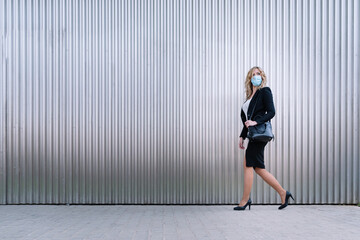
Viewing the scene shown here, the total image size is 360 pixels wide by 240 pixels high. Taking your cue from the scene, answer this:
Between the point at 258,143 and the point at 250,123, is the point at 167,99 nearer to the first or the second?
the point at 250,123

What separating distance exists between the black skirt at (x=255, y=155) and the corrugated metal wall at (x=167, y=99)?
481mm

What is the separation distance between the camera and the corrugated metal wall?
4.83 m

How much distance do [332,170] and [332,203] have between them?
454 millimetres

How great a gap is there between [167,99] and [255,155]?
1408mm

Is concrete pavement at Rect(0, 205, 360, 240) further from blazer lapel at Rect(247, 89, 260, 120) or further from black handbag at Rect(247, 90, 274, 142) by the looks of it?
blazer lapel at Rect(247, 89, 260, 120)

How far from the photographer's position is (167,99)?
16.0 ft

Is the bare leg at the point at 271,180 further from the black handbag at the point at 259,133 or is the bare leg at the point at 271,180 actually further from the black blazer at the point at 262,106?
the black blazer at the point at 262,106

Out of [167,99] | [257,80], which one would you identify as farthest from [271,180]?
[167,99]

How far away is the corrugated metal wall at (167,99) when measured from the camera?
4828 mm

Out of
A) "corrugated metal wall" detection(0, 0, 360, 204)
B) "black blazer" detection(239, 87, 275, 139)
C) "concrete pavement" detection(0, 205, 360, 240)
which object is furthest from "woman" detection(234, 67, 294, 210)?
"corrugated metal wall" detection(0, 0, 360, 204)

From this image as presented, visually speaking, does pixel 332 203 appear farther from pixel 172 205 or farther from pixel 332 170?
pixel 172 205

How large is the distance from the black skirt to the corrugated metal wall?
481mm

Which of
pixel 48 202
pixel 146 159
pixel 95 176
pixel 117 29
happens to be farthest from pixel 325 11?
pixel 48 202

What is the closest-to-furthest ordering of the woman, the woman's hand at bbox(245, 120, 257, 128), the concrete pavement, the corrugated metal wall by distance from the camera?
the concrete pavement → the woman's hand at bbox(245, 120, 257, 128) → the woman → the corrugated metal wall
